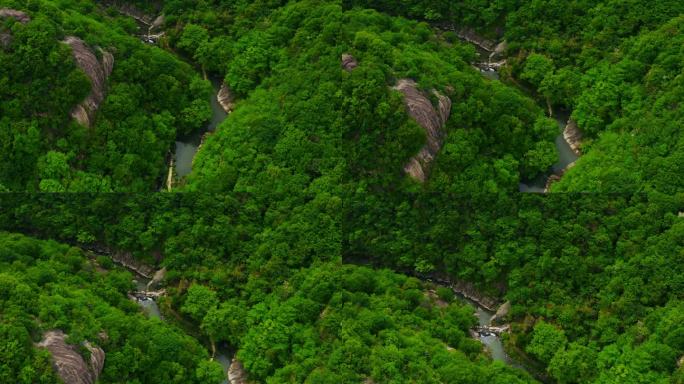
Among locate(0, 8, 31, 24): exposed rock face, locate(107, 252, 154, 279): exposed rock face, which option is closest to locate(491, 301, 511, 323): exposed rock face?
locate(107, 252, 154, 279): exposed rock face

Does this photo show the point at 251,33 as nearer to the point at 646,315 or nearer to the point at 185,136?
the point at 185,136

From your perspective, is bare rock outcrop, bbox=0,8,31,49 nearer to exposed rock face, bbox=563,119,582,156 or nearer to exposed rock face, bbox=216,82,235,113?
exposed rock face, bbox=216,82,235,113

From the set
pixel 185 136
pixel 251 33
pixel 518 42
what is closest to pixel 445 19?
pixel 518 42

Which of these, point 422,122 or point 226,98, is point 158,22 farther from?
point 422,122

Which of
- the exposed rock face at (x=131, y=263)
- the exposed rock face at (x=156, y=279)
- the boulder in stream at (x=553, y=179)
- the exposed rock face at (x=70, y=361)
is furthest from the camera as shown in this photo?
the boulder in stream at (x=553, y=179)

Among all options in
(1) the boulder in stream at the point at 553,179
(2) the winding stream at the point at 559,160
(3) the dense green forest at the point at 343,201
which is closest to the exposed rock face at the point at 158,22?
(3) the dense green forest at the point at 343,201

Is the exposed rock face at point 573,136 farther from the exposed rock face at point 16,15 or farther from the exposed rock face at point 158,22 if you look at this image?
the exposed rock face at point 16,15
